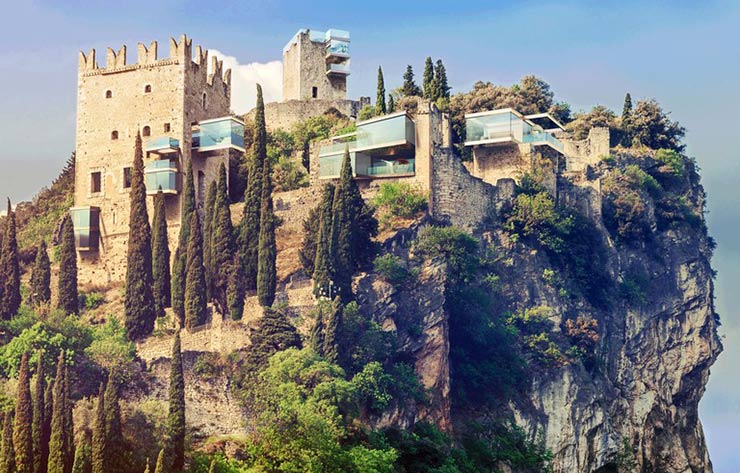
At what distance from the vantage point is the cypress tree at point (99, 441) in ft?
144

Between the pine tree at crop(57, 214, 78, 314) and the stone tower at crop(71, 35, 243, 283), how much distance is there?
2768 mm

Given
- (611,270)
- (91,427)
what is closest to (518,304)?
(611,270)

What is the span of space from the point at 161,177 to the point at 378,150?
831cm

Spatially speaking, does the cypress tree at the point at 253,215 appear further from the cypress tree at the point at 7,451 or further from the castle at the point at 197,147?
the cypress tree at the point at 7,451

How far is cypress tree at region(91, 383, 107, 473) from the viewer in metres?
43.8

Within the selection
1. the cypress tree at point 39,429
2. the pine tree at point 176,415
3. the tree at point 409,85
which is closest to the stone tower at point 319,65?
the tree at point 409,85

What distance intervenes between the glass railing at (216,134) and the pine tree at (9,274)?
800 centimetres

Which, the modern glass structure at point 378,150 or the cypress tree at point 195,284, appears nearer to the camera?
the cypress tree at point 195,284

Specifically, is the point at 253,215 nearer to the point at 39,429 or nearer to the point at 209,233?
the point at 209,233

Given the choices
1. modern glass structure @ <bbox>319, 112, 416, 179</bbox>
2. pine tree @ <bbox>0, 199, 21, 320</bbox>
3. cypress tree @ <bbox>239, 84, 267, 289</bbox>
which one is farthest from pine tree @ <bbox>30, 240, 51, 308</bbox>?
modern glass structure @ <bbox>319, 112, 416, 179</bbox>

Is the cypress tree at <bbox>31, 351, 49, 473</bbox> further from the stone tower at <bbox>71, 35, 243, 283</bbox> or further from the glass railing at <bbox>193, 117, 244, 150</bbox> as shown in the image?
the glass railing at <bbox>193, 117, 244, 150</bbox>

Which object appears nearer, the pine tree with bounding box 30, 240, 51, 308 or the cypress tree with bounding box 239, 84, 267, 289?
the cypress tree with bounding box 239, 84, 267, 289

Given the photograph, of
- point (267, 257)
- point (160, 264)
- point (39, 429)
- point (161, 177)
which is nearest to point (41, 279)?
point (160, 264)

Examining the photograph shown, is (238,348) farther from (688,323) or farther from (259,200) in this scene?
(688,323)
